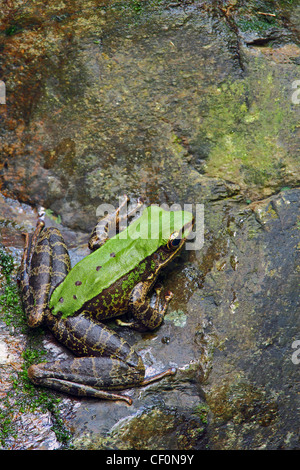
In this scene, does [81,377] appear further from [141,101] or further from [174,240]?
[141,101]

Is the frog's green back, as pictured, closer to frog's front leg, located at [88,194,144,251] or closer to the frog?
the frog

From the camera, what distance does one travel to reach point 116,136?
21.4ft

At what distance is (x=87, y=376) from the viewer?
5.14 m

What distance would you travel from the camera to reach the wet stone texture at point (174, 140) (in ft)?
18.5

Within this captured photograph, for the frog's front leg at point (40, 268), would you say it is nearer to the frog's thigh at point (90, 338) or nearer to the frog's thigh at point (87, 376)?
the frog's thigh at point (90, 338)

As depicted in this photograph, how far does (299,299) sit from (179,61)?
3664 millimetres

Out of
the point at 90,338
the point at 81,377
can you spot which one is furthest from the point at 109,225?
the point at 81,377

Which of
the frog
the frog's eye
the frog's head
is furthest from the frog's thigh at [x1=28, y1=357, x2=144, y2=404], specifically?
the frog's eye

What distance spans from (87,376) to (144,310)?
103cm

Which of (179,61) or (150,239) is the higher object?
(179,61)

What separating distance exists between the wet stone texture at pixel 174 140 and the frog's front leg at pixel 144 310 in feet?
0.38

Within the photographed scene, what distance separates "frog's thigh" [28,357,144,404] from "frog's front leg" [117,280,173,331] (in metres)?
0.64
